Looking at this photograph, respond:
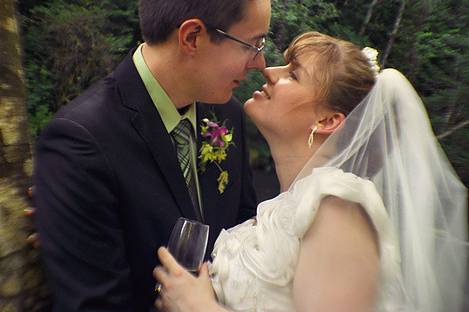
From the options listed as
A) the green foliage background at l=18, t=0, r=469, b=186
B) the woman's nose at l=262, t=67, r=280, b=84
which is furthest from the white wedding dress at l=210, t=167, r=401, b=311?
the green foliage background at l=18, t=0, r=469, b=186

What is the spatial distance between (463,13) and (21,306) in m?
5.79

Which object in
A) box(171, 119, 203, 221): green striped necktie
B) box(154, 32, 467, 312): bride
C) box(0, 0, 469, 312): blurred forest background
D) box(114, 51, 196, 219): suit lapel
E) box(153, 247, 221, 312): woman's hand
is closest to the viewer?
box(154, 32, 467, 312): bride

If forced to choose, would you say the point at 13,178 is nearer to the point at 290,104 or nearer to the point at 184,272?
the point at 184,272

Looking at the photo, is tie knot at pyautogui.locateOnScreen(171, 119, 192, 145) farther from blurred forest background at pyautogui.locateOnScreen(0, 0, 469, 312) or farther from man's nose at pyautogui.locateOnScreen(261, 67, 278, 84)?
blurred forest background at pyautogui.locateOnScreen(0, 0, 469, 312)

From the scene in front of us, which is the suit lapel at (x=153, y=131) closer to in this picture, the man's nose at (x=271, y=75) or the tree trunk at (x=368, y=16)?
the man's nose at (x=271, y=75)

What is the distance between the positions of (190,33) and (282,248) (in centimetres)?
93

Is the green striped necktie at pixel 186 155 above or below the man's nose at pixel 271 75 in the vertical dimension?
below

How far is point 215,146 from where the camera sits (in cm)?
248

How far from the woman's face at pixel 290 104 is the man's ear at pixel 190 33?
347mm

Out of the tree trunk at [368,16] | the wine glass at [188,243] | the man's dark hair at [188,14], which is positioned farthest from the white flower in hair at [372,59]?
the tree trunk at [368,16]

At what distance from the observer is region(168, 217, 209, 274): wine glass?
1.96 metres

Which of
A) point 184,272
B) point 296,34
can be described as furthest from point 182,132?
point 296,34

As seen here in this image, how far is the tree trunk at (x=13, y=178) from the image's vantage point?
1.76 m

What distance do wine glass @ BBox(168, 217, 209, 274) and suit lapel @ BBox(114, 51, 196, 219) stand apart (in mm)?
182
